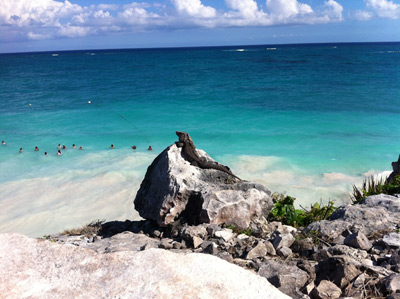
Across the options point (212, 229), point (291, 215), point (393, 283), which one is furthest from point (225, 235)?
point (393, 283)

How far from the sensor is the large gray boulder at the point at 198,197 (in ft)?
23.1

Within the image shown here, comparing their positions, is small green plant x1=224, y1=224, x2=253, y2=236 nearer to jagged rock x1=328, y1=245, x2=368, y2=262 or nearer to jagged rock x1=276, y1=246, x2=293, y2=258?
jagged rock x1=276, y1=246, x2=293, y2=258

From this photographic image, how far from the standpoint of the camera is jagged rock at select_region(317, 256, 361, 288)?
4199mm

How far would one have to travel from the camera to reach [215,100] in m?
33.8

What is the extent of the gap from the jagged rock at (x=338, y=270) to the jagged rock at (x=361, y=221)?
1.35m

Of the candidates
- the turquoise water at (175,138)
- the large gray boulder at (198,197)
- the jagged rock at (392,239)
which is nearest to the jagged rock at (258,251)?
the large gray boulder at (198,197)

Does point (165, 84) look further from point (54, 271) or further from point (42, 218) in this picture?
point (54, 271)

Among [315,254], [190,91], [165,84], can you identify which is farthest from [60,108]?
[315,254]

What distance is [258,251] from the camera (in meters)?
5.43

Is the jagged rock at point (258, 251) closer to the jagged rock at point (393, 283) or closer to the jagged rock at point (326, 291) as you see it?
the jagged rock at point (326, 291)

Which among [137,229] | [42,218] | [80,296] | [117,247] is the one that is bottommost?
[42,218]

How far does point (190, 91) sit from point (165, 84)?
767cm

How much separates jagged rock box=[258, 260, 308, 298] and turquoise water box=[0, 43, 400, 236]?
792 cm

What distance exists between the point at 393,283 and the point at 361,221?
2.61 meters
